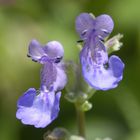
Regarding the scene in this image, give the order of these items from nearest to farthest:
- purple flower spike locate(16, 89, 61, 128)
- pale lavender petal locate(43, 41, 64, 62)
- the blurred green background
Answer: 1. purple flower spike locate(16, 89, 61, 128)
2. pale lavender petal locate(43, 41, 64, 62)
3. the blurred green background

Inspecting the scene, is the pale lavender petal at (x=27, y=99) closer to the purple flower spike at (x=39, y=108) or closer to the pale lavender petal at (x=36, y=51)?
the purple flower spike at (x=39, y=108)

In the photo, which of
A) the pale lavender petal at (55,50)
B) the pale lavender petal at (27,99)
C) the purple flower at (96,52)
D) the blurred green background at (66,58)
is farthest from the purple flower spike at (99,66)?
the blurred green background at (66,58)

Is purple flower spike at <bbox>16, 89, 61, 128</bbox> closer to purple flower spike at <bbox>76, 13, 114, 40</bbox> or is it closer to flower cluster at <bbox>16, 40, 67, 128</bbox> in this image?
flower cluster at <bbox>16, 40, 67, 128</bbox>

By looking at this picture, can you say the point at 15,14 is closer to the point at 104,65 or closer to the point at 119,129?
the point at 119,129

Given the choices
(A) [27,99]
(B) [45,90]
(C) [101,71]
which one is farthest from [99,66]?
(A) [27,99]

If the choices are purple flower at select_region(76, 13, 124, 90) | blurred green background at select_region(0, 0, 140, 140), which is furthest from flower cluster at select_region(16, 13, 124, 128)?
blurred green background at select_region(0, 0, 140, 140)
